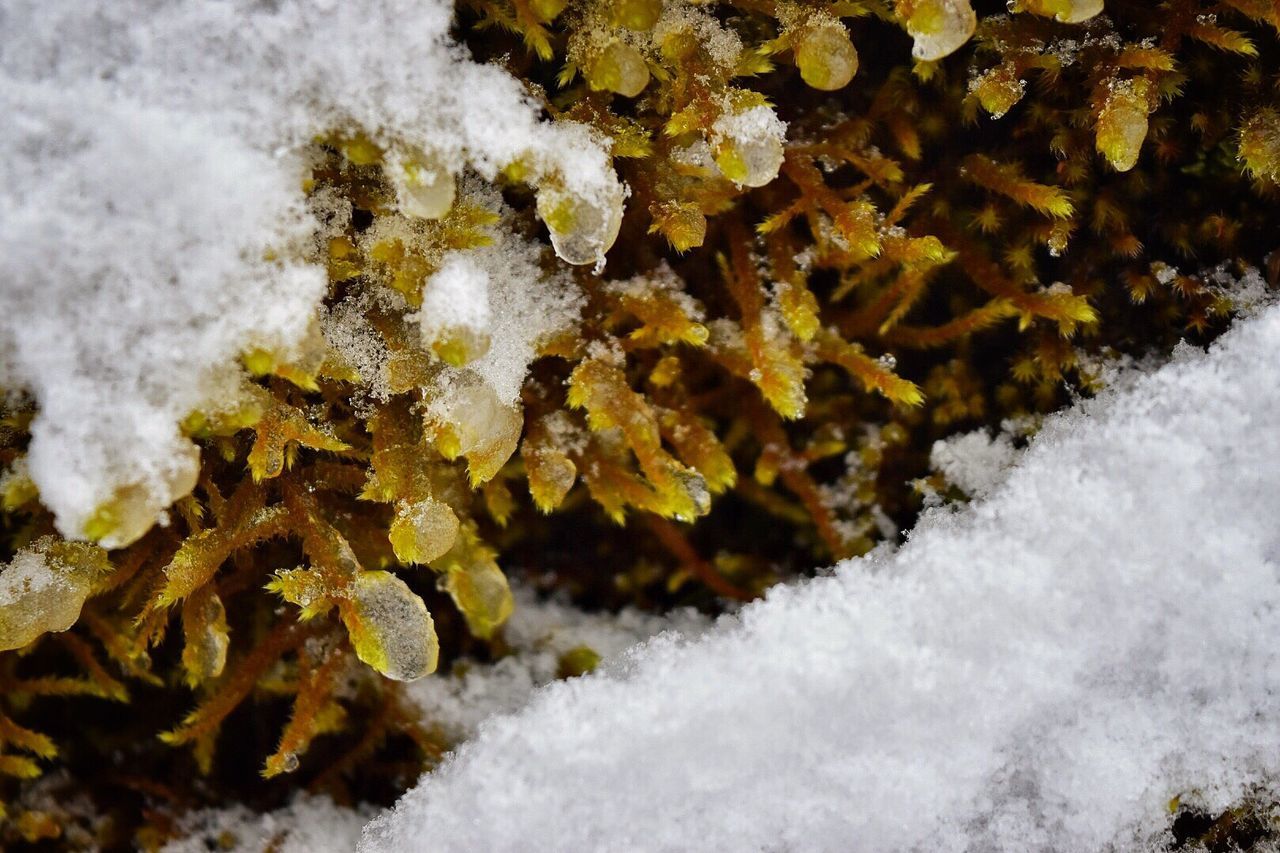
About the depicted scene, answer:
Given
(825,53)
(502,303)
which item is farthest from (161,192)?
→ (825,53)

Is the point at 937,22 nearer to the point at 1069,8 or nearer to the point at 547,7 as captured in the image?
the point at 1069,8

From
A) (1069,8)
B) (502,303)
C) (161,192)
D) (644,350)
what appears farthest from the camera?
(644,350)

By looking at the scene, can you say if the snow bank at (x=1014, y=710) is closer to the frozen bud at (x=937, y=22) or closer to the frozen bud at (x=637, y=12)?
the frozen bud at (x=937, y=22)

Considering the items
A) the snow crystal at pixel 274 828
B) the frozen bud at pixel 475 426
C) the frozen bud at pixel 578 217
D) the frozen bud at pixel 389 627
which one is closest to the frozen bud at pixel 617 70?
the frozen bud at pixel 578 217

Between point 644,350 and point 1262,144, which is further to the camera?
point 644,350

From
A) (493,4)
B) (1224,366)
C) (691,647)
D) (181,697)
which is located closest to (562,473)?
(691,647)

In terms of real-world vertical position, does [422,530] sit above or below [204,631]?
above

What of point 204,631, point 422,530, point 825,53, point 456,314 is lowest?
point 204,631
